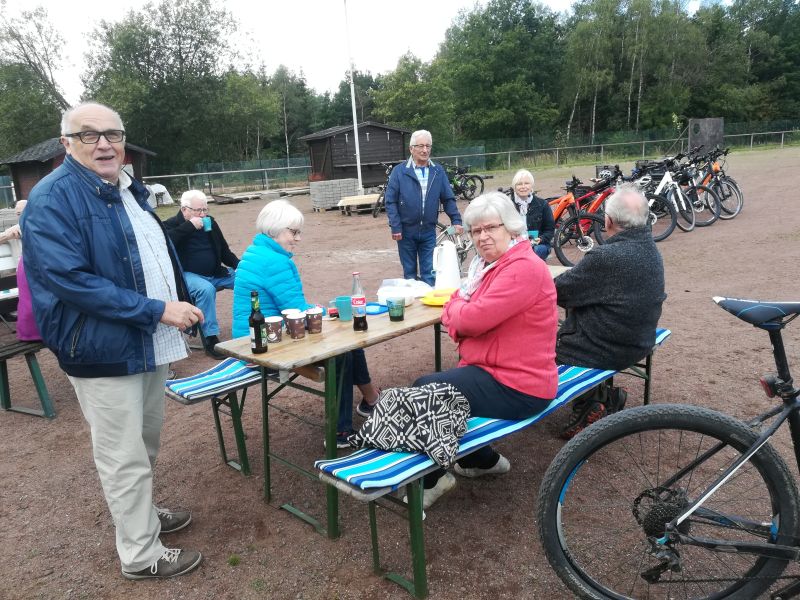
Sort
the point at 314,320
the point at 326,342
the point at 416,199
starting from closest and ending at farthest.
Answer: the point at 326,342 → the point at 314,320 → the point at 416,199

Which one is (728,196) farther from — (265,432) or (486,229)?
(265,432)

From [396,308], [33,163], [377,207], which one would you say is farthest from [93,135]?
[33,163]

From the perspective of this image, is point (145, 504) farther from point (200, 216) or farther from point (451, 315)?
point (200, 216)

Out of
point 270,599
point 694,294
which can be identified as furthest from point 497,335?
point 694,294

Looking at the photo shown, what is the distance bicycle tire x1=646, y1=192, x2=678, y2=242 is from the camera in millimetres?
9500

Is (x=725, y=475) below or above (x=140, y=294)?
below

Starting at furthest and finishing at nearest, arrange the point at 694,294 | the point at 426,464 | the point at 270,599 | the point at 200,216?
the point at 694,294 → the point at 200,216 → the point at 270,599 → the point at 426,464

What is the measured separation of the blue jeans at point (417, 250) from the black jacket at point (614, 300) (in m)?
3.21

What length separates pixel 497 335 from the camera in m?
2.68

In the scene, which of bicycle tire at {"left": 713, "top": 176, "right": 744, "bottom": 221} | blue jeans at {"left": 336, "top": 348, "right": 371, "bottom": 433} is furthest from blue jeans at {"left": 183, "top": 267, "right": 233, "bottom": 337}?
bicycle tire at {"left": 713, "top": 176, "right": 744, "bottom": 221}

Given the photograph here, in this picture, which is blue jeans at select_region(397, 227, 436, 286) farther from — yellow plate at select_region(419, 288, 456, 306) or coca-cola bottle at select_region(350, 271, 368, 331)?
coca-cola bottle at select_region(350, 271, 368, 331)

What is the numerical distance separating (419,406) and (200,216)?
391cm

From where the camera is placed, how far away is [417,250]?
263 inches

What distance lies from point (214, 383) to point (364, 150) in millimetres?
19759
